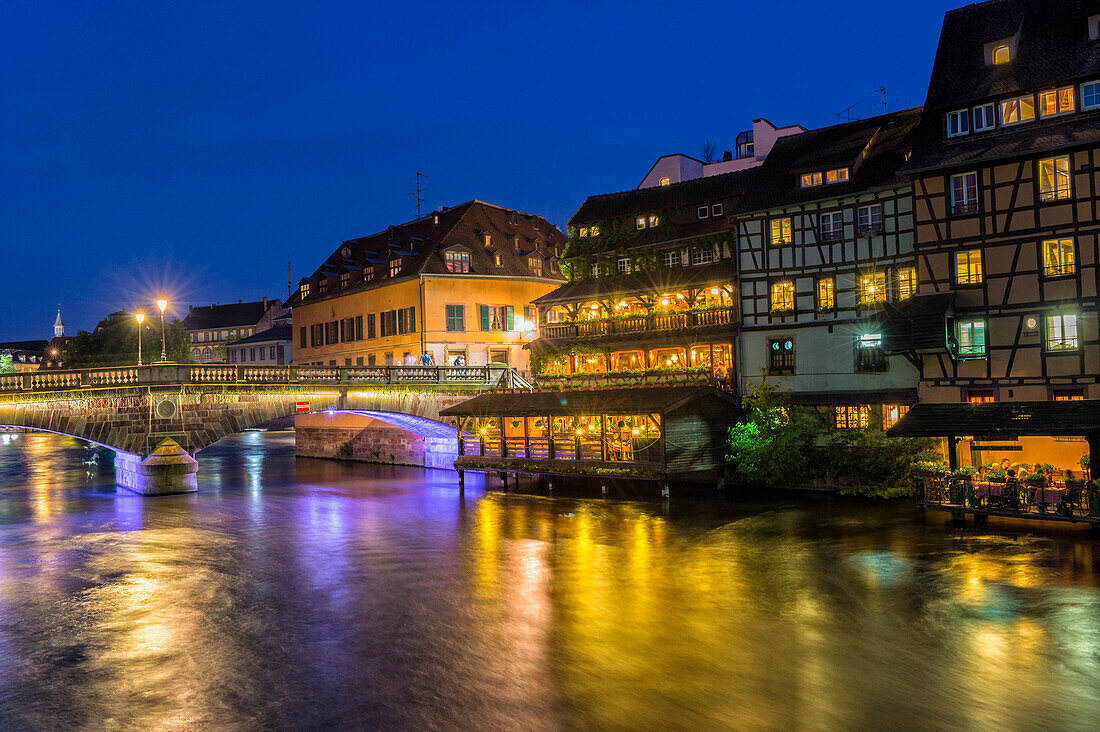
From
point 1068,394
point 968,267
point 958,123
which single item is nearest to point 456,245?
point 958,123

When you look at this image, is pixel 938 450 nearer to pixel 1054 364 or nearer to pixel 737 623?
pixel 1054 364

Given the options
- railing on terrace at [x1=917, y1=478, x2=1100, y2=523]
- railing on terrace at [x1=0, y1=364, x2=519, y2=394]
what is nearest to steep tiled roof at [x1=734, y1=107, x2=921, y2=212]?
railing on terrace at [x1=917, y1=478, x2=1100, y2=523]

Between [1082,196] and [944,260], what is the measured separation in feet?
17.7

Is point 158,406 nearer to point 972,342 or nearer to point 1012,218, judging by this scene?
point 972,342

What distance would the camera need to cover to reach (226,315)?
138 metres

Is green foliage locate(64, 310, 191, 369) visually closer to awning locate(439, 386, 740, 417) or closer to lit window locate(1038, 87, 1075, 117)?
awning locate(439, 386, 740, 417)

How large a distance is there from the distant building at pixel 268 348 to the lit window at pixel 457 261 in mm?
36358

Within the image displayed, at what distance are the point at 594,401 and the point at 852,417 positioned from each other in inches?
474

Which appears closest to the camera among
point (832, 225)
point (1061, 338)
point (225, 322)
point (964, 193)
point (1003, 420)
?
point (1003, 420)

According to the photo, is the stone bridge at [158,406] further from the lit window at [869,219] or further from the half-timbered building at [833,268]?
the lit window at [869,219]

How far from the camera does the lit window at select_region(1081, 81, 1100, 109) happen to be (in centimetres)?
3341

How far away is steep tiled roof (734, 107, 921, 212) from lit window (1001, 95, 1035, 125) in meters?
4.69

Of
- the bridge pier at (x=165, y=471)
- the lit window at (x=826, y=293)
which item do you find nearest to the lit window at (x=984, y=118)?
the lit window at (x=826, y=293)

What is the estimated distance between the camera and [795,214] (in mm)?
42375
